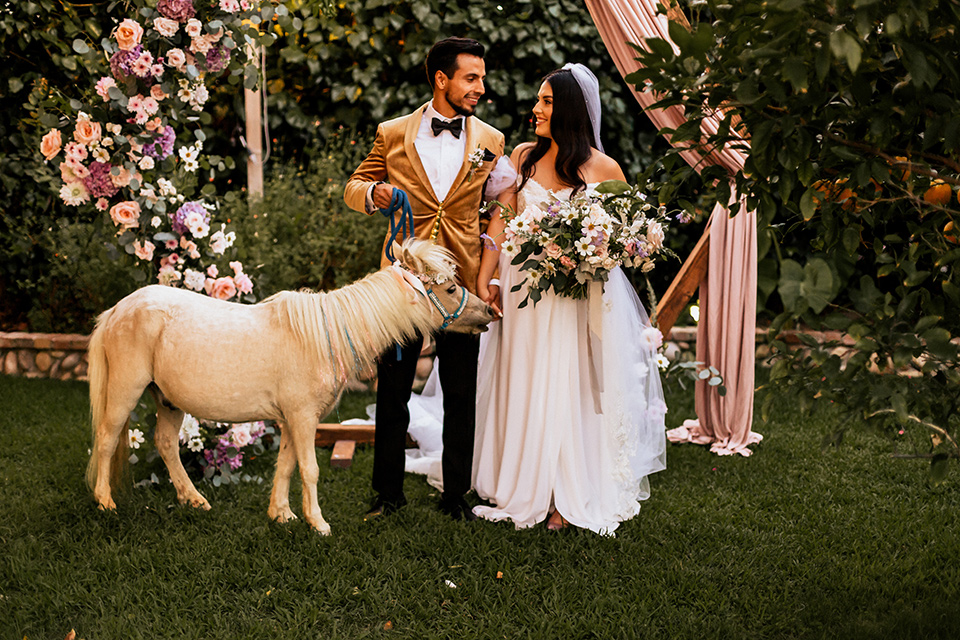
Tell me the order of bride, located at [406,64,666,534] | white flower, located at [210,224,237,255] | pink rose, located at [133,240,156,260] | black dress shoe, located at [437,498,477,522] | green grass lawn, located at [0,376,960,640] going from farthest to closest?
1. white flower, located at [210,224,237,255]
2. pink rose, located at [133,240,156,260]
3. black dress shoe, located at [437,498,477,522]
4. bride, located at [406,64,666,534]
5. green grass lawn, located at [0,376,960,640]

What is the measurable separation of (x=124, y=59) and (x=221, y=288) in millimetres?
1064

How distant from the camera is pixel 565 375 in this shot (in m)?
3.39

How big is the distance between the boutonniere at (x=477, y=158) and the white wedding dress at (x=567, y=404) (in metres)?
0.23

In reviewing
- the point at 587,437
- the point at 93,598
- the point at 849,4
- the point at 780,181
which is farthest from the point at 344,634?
the point at 849,4

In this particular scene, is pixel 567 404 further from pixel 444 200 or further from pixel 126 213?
pixel 126 213

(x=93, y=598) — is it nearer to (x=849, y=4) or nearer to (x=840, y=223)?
(x=840, y=223)

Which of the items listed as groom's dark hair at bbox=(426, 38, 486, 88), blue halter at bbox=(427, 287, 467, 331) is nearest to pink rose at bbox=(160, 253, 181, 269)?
blue halter at bbox=(427, 287, 467, 331)

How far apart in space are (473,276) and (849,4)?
2.13 metres

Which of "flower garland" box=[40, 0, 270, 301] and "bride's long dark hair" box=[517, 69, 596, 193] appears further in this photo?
"flower garland" box=[40, 0, 270, 301]

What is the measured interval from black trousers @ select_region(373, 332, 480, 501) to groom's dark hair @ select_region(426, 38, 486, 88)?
111 cm

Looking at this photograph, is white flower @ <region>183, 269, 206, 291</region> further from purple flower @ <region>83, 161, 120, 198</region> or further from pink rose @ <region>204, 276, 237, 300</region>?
purple flower @ <region>83, 161, 120, 198</region>

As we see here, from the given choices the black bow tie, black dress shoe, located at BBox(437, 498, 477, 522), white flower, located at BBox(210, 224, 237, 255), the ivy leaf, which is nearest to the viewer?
the ivy leaf

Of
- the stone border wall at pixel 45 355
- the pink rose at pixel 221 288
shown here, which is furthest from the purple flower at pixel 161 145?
the stone border wall at pixel 45 355

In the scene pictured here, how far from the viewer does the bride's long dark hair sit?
3254mm
